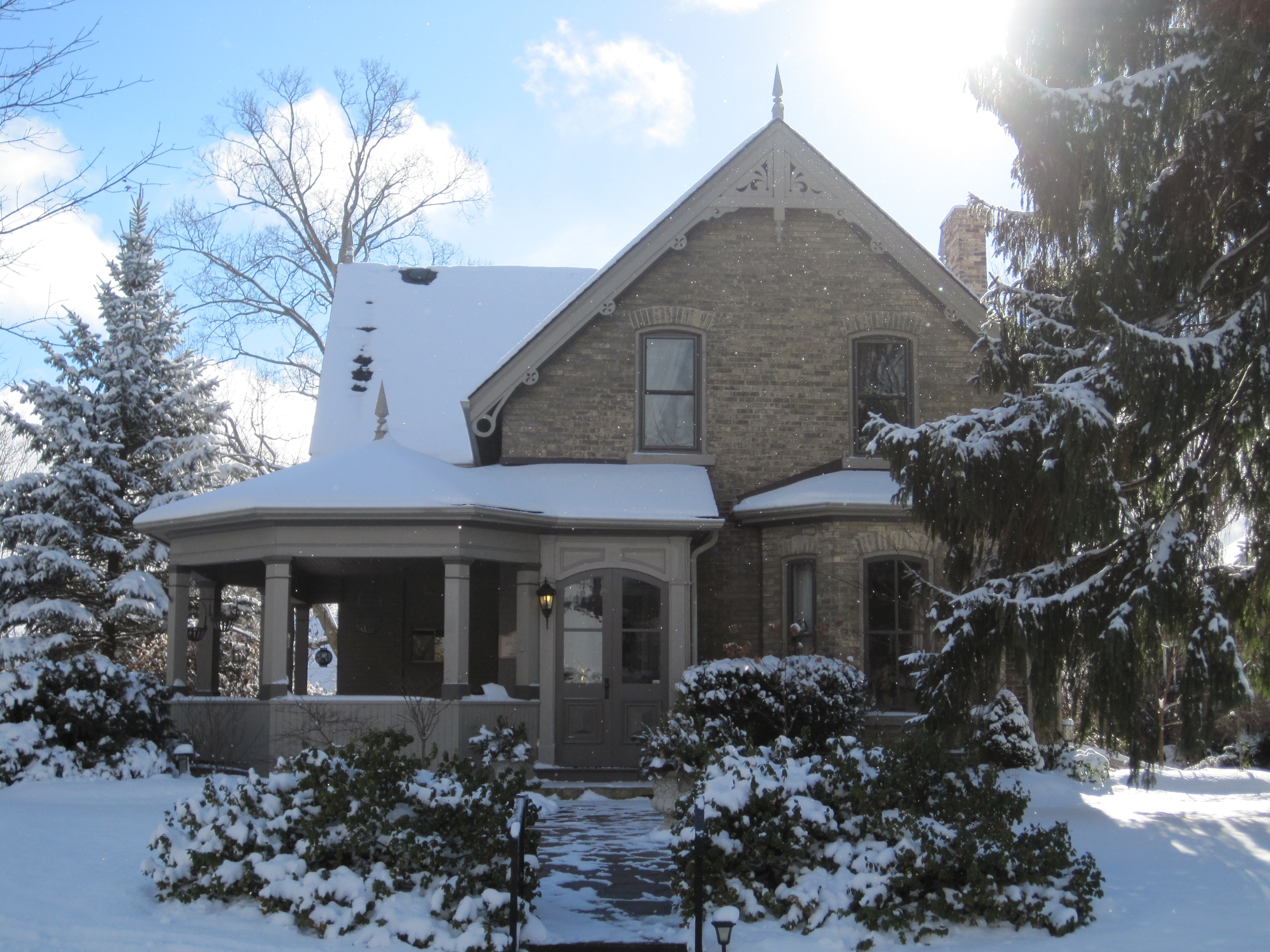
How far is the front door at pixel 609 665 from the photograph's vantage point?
13523 mm

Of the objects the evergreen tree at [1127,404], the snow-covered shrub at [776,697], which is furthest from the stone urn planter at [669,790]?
the evergreen tree at [1127,404]

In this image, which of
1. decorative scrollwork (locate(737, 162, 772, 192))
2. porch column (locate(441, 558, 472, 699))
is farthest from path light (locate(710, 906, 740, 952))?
decorative scrollwork (locate(737, 162, 772, 192))

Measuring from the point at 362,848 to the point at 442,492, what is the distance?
615 cm

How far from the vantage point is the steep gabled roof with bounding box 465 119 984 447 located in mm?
14797

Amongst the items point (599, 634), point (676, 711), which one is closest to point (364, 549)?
point (599, 634)

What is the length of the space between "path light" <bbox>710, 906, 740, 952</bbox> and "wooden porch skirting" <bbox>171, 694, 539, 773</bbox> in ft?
21.7

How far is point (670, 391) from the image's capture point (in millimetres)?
15125

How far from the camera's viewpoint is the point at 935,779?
295 inches

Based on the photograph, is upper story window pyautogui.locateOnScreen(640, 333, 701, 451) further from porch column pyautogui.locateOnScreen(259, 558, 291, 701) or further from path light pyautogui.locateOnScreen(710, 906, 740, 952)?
path light pyautogui.locateOnScreen(710, 906, 740, 952)

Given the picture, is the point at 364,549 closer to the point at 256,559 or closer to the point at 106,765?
the point at 256,559

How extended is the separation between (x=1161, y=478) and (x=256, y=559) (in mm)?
9195

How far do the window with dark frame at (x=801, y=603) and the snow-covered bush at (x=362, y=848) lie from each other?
7.16m

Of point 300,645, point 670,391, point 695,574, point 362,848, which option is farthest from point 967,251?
point 362,848

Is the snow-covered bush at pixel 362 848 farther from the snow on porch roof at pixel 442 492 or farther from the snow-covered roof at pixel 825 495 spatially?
the snow-covered roof at pixel 825 495
